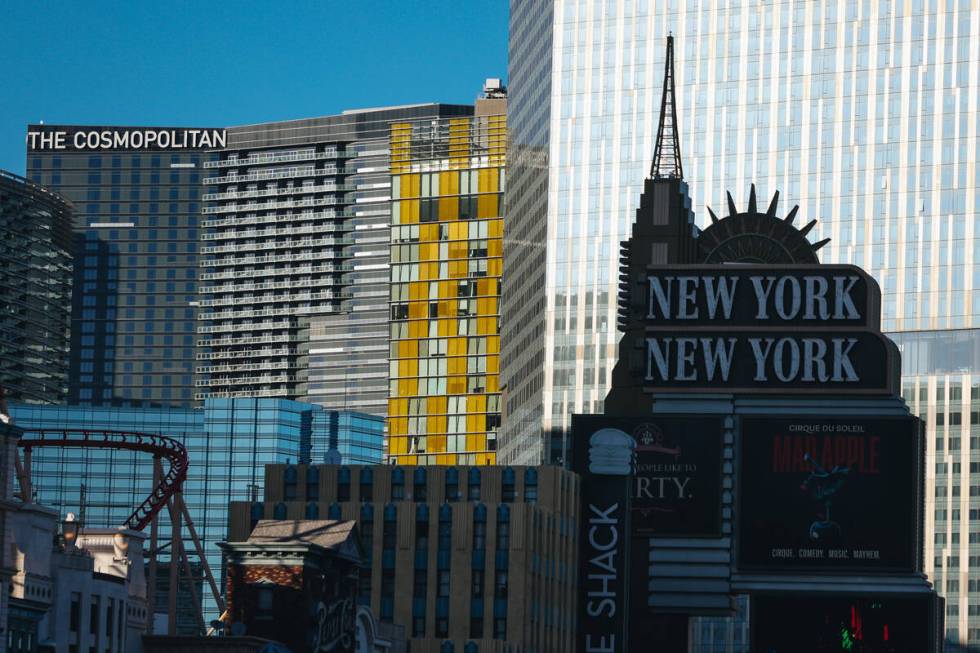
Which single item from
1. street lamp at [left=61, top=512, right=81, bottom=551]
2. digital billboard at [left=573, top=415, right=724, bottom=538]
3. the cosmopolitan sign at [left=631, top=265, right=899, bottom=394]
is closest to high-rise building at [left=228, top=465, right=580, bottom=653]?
digital billboard at [left=573, top=415, right=724, bottom=538]

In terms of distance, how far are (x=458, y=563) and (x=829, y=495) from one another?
2701cm

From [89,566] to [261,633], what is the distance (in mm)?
9295

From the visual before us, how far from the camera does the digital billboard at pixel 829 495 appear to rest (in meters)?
155

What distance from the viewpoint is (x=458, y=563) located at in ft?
545

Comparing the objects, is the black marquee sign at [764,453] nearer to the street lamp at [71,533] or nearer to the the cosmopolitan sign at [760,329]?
the the cosmopolitan sign at [760,329]

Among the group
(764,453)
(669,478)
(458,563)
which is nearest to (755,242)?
(764,453)

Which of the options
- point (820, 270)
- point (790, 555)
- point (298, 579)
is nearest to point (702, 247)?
point (820, 270)

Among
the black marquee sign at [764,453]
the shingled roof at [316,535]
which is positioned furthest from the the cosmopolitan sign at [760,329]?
the shingled roof at [316,535]

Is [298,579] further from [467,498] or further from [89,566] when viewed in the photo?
[467,498]

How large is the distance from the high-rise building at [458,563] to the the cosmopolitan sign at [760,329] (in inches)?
593

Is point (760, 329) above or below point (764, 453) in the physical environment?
above

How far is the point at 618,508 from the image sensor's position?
14725 cm

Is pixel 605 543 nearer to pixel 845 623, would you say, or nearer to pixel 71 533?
pixel 845 623

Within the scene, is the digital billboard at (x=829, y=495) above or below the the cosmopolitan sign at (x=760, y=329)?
below
